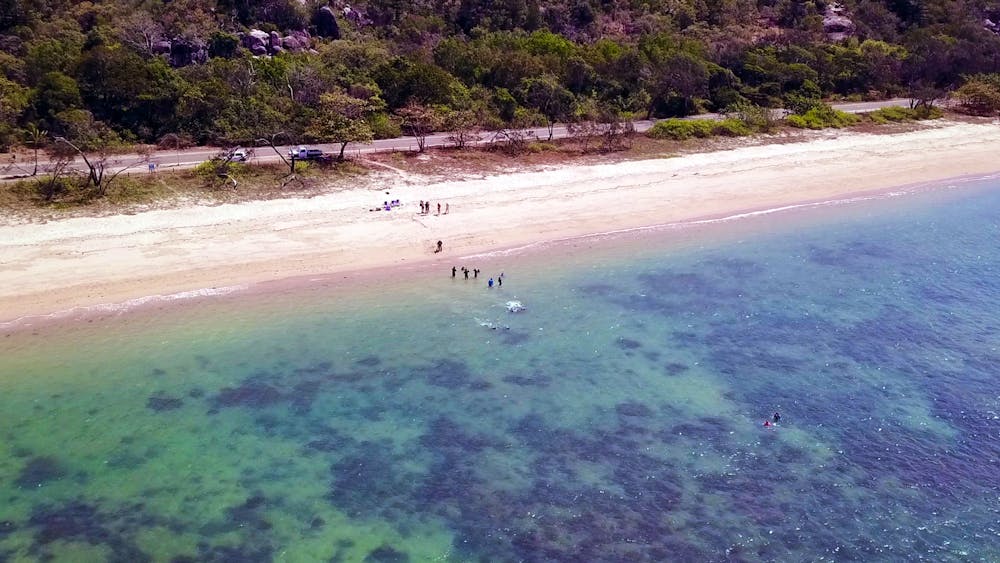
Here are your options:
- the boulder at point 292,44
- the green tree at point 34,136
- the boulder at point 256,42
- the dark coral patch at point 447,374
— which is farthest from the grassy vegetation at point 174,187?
the boulder at point 292,44

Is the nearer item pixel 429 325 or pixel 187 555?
pixel 187 555

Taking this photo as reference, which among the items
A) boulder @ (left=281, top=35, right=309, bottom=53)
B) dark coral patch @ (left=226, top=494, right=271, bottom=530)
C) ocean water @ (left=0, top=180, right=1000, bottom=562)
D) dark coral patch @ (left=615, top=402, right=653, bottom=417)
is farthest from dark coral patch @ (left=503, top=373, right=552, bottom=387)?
boulder @ (left=281, top=35, right=309, bottom=53)

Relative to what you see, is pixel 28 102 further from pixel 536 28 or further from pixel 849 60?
pixel 849 60

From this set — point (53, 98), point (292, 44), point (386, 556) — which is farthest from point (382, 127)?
point (386, 556)

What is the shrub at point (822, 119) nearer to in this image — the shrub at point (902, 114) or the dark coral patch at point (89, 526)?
the shrub at point (902, 114)

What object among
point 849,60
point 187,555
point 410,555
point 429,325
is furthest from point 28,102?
point 849,60

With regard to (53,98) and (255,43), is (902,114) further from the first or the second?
(53,98)

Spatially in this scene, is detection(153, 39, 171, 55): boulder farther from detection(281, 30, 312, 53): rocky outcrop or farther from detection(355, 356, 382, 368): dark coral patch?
detection(355, 356, 382, 368): dark coral patch
